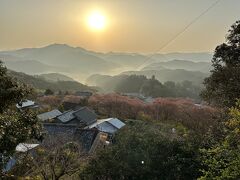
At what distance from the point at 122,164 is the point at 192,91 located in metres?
95.0

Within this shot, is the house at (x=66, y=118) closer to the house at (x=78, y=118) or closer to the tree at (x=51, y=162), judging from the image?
the house at (x=78, y=118)

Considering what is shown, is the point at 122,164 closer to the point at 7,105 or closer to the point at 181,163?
the point at 181,163

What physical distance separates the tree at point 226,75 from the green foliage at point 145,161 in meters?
3.09

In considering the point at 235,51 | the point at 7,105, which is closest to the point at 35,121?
the point at 7,105

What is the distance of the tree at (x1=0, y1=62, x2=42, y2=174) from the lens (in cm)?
932

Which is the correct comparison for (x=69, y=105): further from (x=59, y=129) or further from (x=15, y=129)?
(x=15, y=129)

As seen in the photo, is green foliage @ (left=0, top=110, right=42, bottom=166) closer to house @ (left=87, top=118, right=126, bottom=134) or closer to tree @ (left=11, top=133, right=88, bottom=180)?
tree @ (left=11, top=133, right=88, bottom=180)

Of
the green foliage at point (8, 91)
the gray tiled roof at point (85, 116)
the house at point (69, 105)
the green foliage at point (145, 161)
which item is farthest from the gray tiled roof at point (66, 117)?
the green foliage at point (8, 91)

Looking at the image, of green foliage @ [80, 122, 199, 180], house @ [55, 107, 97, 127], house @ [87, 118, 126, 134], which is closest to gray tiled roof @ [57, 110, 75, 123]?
house @ [55, 107, 97, 127]

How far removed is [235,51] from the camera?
63.9 feet

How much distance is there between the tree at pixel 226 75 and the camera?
55.3 feet

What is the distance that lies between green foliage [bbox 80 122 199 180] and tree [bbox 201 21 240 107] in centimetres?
309

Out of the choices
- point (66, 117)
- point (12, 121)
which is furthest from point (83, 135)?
point (12, 121)

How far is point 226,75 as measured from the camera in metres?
17.7
